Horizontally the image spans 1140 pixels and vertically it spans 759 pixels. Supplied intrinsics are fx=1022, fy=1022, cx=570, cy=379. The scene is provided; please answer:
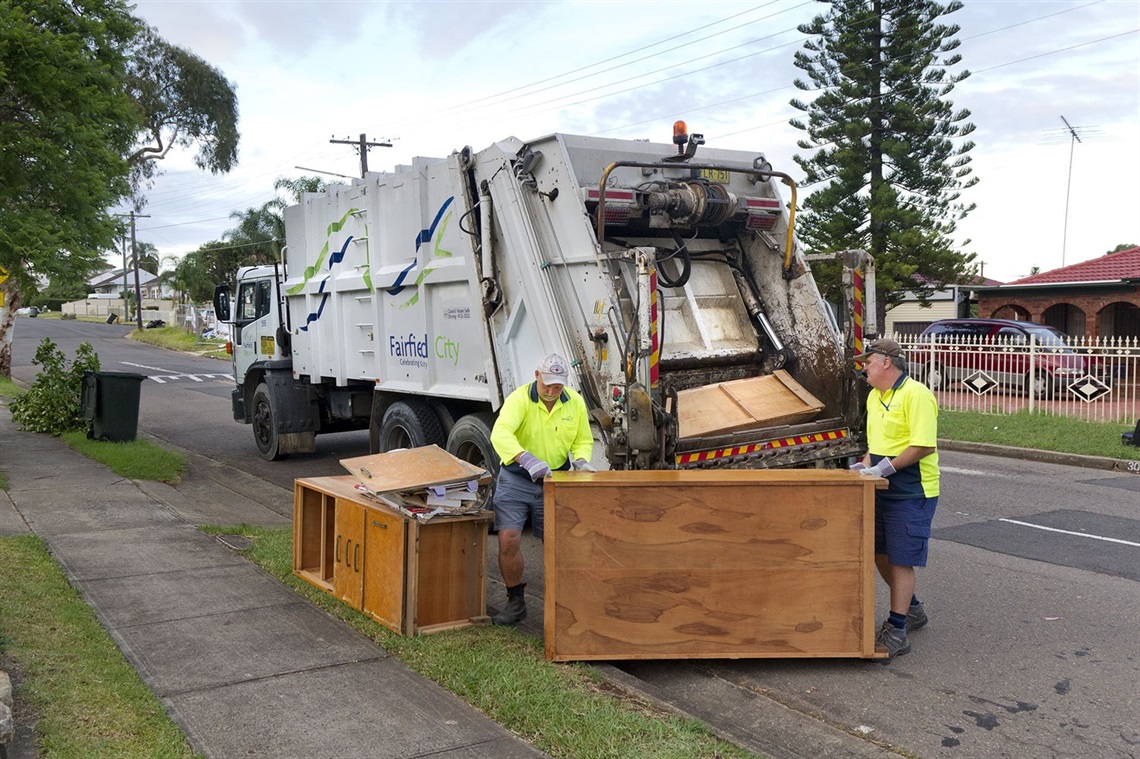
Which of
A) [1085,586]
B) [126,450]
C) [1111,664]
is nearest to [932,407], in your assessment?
[1111,664]

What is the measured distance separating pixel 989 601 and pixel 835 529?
6.32 ft

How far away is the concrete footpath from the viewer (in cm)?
405

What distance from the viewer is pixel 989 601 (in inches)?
246

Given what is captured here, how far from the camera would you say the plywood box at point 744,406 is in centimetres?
684

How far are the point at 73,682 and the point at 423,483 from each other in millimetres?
1845

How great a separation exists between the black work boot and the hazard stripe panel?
59.7 inches

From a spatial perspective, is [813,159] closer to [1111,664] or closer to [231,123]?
[231,123]

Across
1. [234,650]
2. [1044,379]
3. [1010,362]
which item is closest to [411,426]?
[234,650]

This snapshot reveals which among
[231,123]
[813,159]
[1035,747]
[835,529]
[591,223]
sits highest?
[231,123]

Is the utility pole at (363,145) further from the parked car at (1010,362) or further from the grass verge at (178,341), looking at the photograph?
the parked car at (1010,362)

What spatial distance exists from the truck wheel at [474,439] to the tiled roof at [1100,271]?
20531 millimetres

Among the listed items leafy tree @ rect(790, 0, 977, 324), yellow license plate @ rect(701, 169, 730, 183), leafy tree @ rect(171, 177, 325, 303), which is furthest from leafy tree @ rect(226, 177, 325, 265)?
yellow license plate @ rect(701, 169, 730, 183)

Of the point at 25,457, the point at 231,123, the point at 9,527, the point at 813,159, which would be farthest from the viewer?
the point at 231,123

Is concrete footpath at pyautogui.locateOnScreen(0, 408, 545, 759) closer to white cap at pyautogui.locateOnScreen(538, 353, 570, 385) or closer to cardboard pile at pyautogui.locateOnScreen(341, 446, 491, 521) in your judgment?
cardboard pile at pyautogui.locateOnScreen(341, 446, 491, 521)
